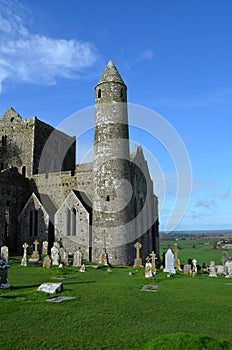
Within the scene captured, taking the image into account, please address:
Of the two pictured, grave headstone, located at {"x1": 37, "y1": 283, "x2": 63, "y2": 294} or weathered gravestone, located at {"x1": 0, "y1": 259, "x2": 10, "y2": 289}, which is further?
weathered gravestone, located at {"x1": 0, "y1": 259, "x2": 10, "y2": 289}

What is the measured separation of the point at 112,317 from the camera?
25.1ft

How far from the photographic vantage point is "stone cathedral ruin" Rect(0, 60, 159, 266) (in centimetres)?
2300

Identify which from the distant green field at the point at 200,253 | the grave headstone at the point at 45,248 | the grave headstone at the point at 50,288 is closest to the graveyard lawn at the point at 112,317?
the grave headstone at the point at 50,288

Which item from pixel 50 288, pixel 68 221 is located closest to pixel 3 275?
pixel 50 288

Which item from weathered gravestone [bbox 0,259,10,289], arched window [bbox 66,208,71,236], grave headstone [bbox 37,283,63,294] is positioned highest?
arched window [bbox 66,208,71,236]

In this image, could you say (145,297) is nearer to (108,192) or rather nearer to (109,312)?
(109,312)

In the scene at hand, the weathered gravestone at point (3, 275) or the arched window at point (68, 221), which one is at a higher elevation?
the arched window at point (68, 221)

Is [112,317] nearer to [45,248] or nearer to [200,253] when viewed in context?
[45,248]

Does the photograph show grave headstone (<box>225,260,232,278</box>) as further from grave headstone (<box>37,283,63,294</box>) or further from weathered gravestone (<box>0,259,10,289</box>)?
weathered gravestone (<box>0,259,10,289</box>)

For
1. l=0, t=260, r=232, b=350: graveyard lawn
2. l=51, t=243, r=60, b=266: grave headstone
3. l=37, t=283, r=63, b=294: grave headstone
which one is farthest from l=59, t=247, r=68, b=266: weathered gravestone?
l=37, t=283, r=63, b=294: grave headstone

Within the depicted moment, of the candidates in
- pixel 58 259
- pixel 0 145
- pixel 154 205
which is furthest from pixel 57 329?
pixel 0 145

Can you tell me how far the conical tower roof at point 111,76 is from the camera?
2548 cm

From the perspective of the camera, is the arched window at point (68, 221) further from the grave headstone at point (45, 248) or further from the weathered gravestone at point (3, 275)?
the weathered gravestone at point (3, 275)

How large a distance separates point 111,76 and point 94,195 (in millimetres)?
10232
